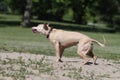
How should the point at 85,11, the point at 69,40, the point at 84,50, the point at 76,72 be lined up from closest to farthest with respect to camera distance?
the point at 76,72 < the point at 84,50 < the point at 69,40 < the point at 85,11

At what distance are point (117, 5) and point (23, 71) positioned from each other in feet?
186

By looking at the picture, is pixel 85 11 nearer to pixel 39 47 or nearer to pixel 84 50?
pixel 39 47

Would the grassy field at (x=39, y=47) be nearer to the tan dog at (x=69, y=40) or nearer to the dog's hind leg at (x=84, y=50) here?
the tan dog at (x=69, y=40)

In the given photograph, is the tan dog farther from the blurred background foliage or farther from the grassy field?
the blurred background foliage

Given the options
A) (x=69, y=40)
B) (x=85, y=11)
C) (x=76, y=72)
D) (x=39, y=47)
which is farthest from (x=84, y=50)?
(x=85, y=11)

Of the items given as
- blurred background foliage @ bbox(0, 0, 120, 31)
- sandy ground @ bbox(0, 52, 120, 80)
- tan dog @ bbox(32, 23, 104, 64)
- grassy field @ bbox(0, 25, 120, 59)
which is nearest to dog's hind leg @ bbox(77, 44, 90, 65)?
tan dog @ bbox(32, 23, 104, 64)

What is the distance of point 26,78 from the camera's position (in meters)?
10.6

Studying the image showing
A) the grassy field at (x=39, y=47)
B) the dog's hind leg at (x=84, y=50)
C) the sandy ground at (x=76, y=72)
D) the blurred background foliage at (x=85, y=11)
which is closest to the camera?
the sandy ground at (x=76, y=72)

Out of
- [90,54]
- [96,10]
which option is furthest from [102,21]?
[90,54]

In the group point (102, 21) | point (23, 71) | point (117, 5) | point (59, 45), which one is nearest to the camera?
point (23, 71)

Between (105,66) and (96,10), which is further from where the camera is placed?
(96,10)

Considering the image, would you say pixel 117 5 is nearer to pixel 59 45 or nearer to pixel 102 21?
pixel 102 21

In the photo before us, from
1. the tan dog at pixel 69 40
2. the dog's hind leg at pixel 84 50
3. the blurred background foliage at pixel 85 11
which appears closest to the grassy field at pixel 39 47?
the tan dog at pixel 69 40

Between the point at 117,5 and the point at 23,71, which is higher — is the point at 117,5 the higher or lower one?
the lower one
